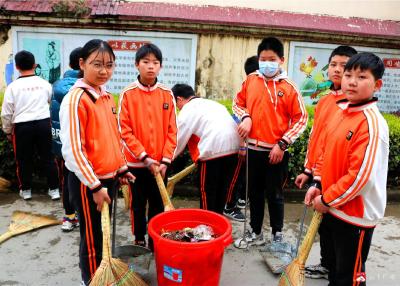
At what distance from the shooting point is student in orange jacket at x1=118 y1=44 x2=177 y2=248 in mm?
3282

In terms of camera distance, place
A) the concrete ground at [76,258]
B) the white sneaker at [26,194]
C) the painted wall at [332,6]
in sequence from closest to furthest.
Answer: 1. the concrete ground at [76,258]
2. the white sneaker at [26,194]
3. the painted wall at [332,6]

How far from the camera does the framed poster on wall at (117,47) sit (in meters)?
6.79

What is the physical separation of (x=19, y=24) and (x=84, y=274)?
5442mm

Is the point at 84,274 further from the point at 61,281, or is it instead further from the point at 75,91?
the point at 75,91

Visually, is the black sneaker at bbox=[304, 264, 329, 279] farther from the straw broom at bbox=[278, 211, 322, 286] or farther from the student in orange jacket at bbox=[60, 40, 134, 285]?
the student in orange jacket at bbox=[60, 40, 134, 285]

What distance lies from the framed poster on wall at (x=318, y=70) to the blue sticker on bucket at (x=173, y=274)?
5.50 metres

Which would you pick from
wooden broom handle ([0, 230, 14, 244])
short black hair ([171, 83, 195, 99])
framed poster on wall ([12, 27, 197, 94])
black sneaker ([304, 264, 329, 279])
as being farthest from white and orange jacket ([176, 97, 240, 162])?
framed poster on wall ([12, 27, 197, 94])

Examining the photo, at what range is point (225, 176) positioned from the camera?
3.88 m

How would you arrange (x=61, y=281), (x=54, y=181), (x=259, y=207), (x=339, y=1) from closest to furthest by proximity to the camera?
(x=61, y=281)
(x=259, y=207)
(x=54, y=181)
(x=339, y=1)

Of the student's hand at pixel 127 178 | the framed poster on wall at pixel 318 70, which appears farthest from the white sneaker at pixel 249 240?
the framed poster on wall at pixel 318 70

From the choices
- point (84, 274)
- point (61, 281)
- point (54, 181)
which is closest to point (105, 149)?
point (84, 274)

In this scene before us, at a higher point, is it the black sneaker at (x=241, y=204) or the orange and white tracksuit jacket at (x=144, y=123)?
the orange and white tracksuit jacket at (x=144, y=123)

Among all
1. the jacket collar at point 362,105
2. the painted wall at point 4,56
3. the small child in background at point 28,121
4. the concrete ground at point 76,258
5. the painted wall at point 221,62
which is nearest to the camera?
the jacket collar at point 362,105

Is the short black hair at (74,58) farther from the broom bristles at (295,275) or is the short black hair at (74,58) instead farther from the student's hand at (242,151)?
the broom bristles at (295,275)
